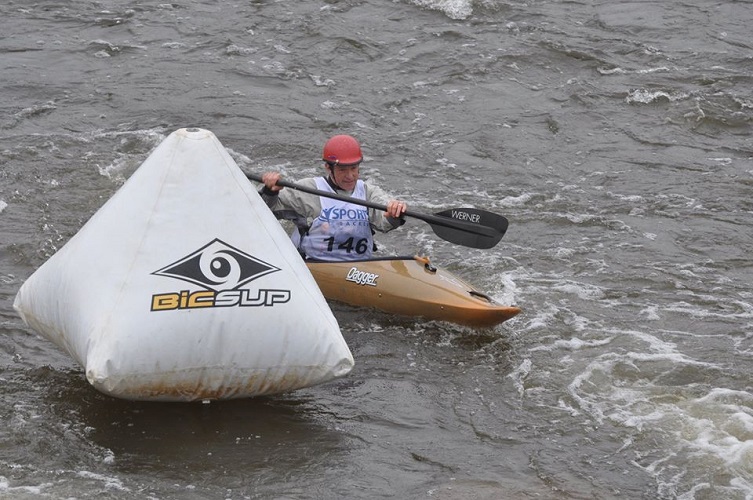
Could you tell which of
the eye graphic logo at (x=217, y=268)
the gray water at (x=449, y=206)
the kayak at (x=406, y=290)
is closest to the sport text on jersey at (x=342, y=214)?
the kayak at (x=406, y=290)

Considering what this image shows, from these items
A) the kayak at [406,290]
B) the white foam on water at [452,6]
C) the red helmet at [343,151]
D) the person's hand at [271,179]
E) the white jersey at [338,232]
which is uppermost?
the white foam on water at [452,6]


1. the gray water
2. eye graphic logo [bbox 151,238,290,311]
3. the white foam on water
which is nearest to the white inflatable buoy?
eye graphic logo [bbox 151,238,290,311]

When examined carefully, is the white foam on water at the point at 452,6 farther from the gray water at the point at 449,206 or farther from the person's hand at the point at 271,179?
the person's hand at the point at 271,179

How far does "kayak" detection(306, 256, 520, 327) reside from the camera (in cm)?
680

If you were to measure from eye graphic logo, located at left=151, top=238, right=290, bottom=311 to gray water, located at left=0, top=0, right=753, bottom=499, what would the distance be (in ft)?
2.44

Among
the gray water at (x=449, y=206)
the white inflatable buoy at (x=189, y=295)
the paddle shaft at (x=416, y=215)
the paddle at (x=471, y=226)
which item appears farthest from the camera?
the paddle at (x=471, y=226)

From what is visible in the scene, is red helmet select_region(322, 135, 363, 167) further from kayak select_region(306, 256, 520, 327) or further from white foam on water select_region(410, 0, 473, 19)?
white foam on water select_region(410, 0, 473, 19)

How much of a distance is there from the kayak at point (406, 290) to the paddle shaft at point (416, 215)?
29 centimetres

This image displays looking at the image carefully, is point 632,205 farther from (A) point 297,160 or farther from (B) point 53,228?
(B) point 53,228

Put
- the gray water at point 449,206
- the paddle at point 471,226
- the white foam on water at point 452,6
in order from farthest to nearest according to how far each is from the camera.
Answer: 1. the white foam on water at point 452,6
2. the paddle at point 471,226
3. the gray water at point 449,206

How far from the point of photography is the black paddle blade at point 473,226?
707cm

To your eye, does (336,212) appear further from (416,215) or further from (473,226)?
(473,226)

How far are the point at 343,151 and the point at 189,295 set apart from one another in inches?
85.1

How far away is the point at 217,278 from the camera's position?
16.8 ft
